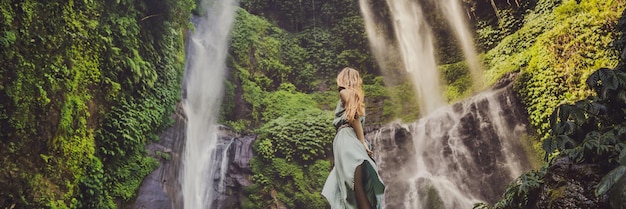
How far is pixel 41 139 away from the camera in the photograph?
5828 millimetres

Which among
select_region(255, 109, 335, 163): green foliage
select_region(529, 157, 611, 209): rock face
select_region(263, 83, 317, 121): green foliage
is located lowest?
select_region(529, 157, 611, 209): rock face

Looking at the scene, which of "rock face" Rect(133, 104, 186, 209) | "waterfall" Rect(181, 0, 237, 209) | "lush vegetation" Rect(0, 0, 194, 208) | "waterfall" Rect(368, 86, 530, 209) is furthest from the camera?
"waterfall" Rect(181, 0, 237, 209)

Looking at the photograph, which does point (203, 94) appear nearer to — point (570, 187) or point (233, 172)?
point (233, 172)

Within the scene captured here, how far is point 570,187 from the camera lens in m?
3.97

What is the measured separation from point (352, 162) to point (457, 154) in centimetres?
875

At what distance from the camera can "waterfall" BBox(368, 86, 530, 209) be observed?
10180mm

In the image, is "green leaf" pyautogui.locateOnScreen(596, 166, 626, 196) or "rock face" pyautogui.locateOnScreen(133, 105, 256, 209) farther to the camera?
"rock face" pyautogui.locateOnScreen(133, 105, 256, 209)

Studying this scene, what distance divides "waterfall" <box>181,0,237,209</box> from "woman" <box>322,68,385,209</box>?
728 centimetres

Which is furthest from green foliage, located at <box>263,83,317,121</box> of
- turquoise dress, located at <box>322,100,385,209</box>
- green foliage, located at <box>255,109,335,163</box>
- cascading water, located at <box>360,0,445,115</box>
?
turquoise dress, located at <box>322,100,385,209</box>

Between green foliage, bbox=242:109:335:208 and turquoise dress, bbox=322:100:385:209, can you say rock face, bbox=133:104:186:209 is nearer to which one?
green foliage, bbox=242:109:335:208

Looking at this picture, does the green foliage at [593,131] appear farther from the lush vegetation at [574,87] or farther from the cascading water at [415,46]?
the cascading water at [415,46]

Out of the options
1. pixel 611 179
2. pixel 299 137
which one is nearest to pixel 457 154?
pixel 299 137

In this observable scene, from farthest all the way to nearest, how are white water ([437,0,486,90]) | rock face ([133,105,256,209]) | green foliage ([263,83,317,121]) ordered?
green foliage ([263,83,317,121]) → white water ([437,0,486,90]) → rock face ([133,105,256,209])

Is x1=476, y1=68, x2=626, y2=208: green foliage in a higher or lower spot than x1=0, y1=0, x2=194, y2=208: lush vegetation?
lower
